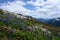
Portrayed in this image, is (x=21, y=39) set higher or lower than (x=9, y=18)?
lower

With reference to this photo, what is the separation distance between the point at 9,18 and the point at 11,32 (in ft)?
6.36

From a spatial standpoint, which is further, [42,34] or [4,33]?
[42,34]

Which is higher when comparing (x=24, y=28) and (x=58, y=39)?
(x=24, y=28)

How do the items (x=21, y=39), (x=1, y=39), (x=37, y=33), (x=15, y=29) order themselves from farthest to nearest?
(x=37, y=33)
(x=15, y=29)
(x=21, y=39)
(x=1, y=39)

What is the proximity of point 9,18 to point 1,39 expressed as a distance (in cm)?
294

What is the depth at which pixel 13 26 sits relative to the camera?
42.9ft

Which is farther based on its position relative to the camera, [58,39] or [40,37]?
[58,39]

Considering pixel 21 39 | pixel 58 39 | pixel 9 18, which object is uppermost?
pixel 9 18

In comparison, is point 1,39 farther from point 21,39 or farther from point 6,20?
point 6,20

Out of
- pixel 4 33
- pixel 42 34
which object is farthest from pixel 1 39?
pixel 42 34

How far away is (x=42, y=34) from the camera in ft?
45.6

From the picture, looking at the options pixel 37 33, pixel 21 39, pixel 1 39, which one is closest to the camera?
pixel 1 39

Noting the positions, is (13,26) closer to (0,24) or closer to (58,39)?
(0,24)

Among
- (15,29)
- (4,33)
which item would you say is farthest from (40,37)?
(4,33)
